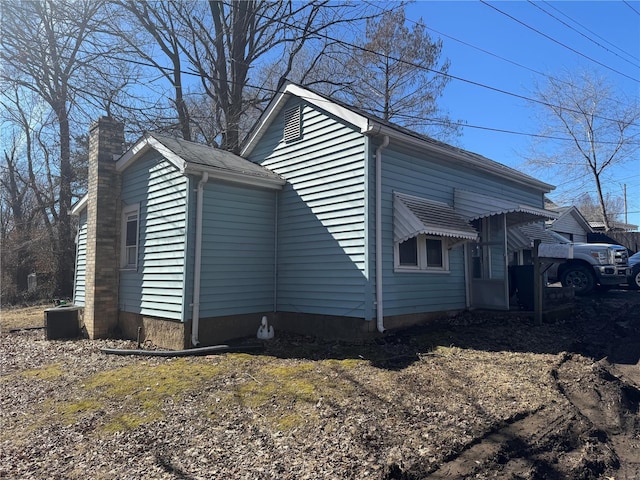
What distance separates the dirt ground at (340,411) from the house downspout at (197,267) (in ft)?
2.37

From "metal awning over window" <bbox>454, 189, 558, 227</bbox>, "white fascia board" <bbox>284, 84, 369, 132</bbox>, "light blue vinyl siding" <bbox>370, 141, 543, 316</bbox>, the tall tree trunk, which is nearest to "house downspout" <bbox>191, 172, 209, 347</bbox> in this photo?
"white fascia board" <bbox>284, 84, 369, 132</bbox>

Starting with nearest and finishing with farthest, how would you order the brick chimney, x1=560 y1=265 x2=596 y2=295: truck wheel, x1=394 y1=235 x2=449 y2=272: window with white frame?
x1=394 y1=235 x2=449 y2=272: window with white frame
the brick chimney
x1=560 y1=265 x2=596 y2=295: truck wheel

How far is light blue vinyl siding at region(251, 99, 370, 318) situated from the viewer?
8.38 meters

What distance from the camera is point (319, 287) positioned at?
29.4 feet

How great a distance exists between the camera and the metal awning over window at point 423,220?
8406 mm

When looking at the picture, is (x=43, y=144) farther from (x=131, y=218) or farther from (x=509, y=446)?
(x=509, y=446)

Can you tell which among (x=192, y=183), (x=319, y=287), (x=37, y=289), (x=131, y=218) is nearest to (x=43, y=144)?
(x=37, y=289)

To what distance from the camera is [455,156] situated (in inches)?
400

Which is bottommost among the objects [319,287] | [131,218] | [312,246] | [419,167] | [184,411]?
[184,411]

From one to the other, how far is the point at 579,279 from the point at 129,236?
13.2m

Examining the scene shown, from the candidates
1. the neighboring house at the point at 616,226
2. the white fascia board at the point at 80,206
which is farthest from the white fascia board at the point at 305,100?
the neighboring house at the point at 616,226

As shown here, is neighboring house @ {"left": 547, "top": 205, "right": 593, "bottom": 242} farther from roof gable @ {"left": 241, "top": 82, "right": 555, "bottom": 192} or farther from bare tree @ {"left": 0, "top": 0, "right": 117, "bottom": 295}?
bare tree @ {"left": 0, "top": 0, "right": 117, "bottom": 295}

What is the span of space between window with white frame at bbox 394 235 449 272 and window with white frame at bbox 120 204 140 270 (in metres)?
6.05

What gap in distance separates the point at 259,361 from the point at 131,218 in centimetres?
544
